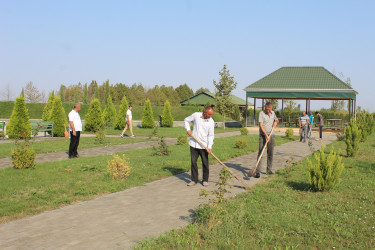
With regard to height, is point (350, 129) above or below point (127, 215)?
above

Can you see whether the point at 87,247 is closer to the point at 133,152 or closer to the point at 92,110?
the point at 133,152

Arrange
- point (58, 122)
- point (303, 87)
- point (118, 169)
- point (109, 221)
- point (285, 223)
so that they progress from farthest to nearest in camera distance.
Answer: point (303, 87) < point (58, 122) < point (118, 169) < point (109, 221) < point (285, 223)

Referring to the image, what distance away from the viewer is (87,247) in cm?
401

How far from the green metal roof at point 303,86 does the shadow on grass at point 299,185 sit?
69.8ft

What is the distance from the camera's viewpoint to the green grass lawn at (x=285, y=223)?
13.6ft

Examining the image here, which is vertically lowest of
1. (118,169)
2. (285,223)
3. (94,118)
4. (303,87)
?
(285,223)

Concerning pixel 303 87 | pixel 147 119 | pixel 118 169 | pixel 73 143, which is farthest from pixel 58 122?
pixel 303 87

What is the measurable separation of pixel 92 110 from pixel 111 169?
52.8 feet

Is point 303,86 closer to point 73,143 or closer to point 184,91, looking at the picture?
point 73,143

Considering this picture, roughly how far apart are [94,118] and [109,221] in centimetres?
1877

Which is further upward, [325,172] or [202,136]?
[202,136]

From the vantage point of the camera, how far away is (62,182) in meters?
7.32

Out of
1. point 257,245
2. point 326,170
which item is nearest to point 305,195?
point 326,170

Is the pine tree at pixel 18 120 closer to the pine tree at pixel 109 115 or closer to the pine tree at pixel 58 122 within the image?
the pine tree at pixel 58 122
